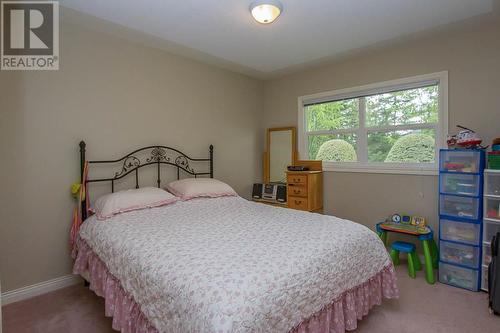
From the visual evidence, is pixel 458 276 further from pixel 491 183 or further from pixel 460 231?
pixel 491 183

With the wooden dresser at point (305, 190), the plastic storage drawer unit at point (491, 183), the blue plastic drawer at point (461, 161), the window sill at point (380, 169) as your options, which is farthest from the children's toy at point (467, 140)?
the wooden dresser at point (305, 190)

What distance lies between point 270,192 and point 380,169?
4.68 feet

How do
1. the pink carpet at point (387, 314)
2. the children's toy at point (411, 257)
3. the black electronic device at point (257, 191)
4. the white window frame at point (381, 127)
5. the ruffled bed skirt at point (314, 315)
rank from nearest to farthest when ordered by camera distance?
1. the ruffled bed skirt at point (314, 315)
2. the pink carpet at point (387, 314)
3. the children's toy at point (411, 257)
4. the white window frame at point (381, 127)
5. the black electronic device at point (257, 191)

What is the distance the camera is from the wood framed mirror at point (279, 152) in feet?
12.8

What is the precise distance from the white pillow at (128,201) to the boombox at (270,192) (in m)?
1.50

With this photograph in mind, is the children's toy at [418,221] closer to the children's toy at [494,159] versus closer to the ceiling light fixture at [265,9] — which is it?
the children's toy at [494,159]

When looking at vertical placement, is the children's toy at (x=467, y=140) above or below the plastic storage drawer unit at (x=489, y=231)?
above

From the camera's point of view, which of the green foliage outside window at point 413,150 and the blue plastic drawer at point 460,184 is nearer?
the blue plastic drawer at point 460,184

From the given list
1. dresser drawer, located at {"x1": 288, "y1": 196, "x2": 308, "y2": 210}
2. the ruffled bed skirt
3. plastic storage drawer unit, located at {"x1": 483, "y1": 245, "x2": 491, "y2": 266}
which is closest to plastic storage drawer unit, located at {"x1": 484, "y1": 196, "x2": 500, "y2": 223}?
plastic storage drawer unit, located at {"x1": 483, "y1": 245, "x2": 491, "y2": 266}

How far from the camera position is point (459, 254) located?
2389 millimetres

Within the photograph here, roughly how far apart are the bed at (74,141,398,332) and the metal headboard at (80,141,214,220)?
57 centimetres

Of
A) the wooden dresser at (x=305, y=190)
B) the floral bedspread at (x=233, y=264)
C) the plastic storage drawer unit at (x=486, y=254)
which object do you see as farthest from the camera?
the wooden dresser at (x=305, y=190)

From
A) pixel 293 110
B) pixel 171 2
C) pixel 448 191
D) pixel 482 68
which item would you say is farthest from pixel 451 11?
pixel 171 2

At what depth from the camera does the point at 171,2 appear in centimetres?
208
